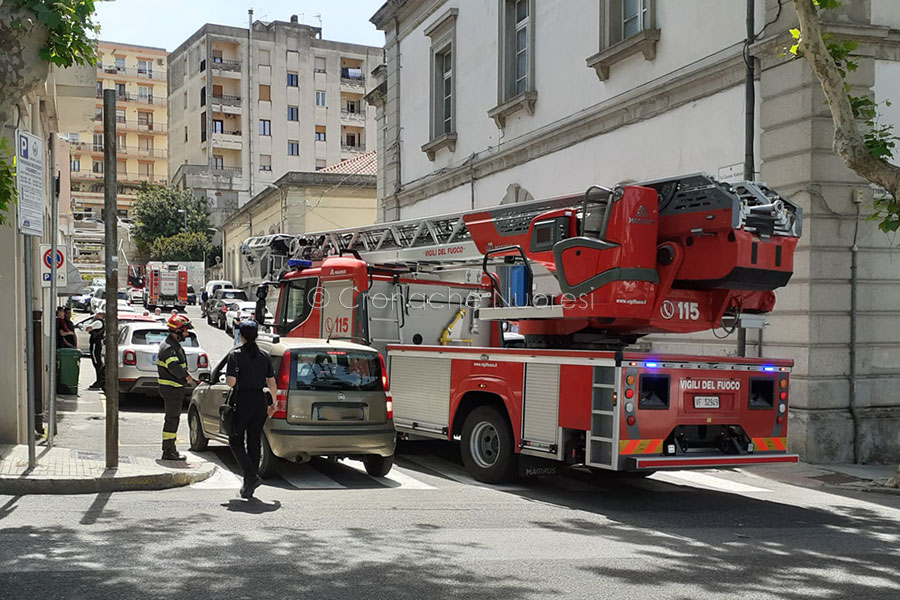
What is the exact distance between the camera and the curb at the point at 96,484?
29.9 feet

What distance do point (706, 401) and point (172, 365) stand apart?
5891mm

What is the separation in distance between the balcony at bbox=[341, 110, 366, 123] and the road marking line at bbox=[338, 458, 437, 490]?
7032cm

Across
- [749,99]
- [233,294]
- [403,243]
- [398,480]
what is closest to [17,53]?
[398,480]

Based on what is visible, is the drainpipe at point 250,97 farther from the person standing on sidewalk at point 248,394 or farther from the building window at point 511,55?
the person standing on sidewalk at point 248,394

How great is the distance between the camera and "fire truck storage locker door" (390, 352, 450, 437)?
11422mm

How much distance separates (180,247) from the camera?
6938 centimetres

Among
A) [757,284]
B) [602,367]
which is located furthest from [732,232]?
[602,367]

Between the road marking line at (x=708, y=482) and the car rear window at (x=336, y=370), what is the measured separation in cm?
377

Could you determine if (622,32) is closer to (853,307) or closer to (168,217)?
(853,307)

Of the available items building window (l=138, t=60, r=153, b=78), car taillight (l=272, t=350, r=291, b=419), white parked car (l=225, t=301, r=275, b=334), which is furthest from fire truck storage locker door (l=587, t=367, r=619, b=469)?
building window (l=138, t=60, r=153, b=78)

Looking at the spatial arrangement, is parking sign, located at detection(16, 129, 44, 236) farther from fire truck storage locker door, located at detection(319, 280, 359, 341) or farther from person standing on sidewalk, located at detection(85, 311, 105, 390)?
person standing on sidewalk, located at detection(85, 311, 105, 390)

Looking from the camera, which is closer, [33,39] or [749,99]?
[33,39]

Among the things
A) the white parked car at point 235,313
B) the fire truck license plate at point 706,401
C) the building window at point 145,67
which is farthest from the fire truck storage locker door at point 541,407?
the building window at point 145,67

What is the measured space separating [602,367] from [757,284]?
6.19 ft
